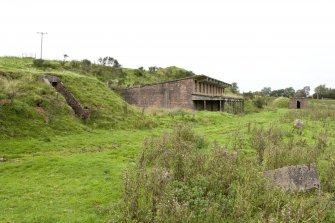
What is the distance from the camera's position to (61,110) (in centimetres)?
2092

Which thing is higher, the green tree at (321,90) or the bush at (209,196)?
the green tree at (321,90)

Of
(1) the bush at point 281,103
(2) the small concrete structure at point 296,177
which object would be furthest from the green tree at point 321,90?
(2) the small concrete structure at point 296,177

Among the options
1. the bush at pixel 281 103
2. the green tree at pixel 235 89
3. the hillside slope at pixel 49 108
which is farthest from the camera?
the green tree at pixel 235 89

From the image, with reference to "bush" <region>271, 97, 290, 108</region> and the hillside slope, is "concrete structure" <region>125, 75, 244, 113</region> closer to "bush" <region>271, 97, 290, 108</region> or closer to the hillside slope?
the hillside slope

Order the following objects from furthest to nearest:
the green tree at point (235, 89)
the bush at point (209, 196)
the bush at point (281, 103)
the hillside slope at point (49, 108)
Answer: the green tree at point (235, 89) < the bush at point (281, 103) < the hillside slope at point (49, 108) < the bush at point (209, 196)

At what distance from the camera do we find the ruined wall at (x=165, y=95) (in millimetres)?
40600

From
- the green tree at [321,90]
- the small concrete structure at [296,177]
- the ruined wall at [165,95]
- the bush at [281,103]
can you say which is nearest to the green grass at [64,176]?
the small concrete structure at [296,177]

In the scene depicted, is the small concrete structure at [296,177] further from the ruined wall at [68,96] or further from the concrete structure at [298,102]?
the concrete structure at [298,102]

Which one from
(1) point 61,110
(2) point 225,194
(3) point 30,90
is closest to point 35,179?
(2) point 225,194

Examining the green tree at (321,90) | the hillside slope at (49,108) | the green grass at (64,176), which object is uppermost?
the green tree at (321,90)

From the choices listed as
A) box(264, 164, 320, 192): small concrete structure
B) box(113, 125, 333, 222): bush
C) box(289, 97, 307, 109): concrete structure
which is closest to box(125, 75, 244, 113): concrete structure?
box(289, 97, 307, 109): concrete structure

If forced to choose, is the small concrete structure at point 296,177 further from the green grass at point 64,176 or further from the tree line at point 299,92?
the tree line at point 299,92

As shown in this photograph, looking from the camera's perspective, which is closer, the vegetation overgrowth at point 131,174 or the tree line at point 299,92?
the vegetation overgrowth at point 131,174

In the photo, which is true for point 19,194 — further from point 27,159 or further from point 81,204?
point 27,159
